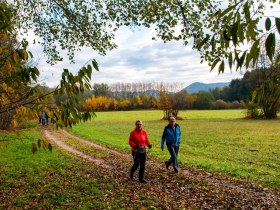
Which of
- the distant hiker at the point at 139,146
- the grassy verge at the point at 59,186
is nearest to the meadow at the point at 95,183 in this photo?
the grassy verge at the point at 59,186

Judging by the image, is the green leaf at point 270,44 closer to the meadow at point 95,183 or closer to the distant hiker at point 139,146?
the meadow at point 95,183

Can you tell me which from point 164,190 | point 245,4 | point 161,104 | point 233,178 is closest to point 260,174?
point 233,178

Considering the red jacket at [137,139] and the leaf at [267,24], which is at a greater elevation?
the leaf at [267,24]

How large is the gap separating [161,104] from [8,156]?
48948mm

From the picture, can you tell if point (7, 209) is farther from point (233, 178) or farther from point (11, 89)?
point (233, 178)

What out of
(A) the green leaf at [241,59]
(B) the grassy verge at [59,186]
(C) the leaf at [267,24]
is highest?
(C) the leaf at [267,24]

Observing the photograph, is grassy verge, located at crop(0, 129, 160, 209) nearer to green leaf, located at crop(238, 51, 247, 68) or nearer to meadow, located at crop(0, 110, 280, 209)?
meadow, located at crop(0, 110, 280, 209)

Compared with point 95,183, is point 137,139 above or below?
above

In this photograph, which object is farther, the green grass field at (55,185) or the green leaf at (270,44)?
the green grass field at (55,185)

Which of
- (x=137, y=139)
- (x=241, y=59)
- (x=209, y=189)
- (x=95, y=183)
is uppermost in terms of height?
(x=241, y=59)

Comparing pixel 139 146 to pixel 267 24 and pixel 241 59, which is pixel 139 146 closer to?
pixel 241 59

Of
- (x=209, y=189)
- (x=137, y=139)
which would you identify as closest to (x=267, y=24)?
(x=209, y=189)

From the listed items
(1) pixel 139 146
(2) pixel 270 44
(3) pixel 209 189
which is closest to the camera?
(2) pixel 270 44

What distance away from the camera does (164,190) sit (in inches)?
389
